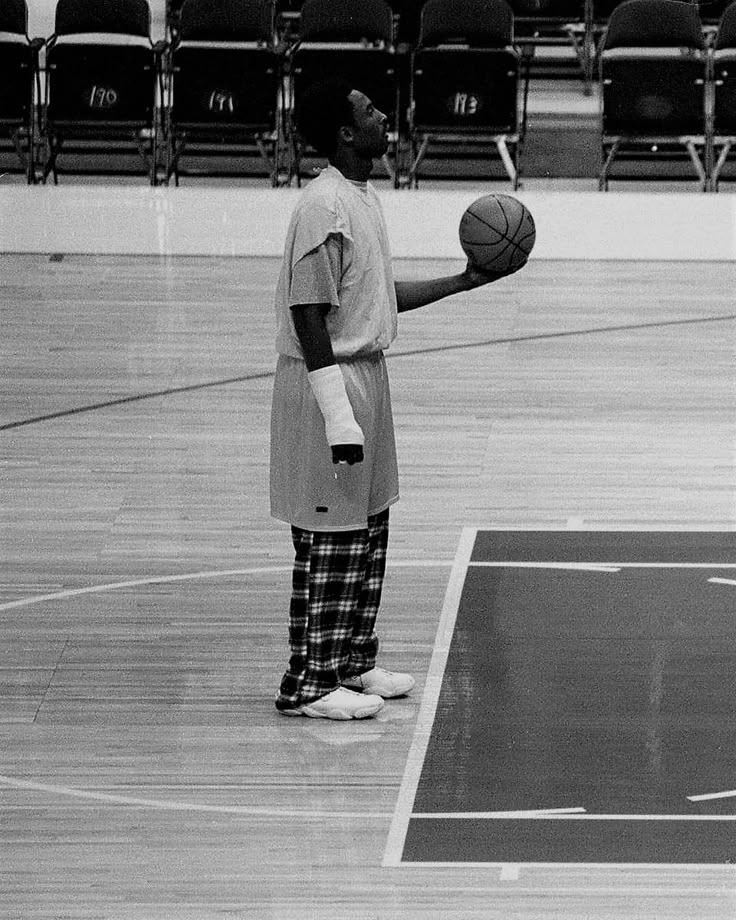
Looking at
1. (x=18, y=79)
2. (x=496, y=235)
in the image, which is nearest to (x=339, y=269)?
(x=496, y=235)

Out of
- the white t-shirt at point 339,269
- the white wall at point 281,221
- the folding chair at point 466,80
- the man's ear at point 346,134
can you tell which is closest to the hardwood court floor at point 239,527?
the white wall at point 281,221

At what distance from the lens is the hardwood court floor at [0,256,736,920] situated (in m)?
3.78

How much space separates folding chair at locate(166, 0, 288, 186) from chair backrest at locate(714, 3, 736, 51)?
315 centimetres

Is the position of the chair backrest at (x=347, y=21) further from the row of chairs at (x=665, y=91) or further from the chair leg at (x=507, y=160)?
the row of chairs at (x=665, y=91)

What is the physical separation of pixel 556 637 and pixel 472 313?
216 inches

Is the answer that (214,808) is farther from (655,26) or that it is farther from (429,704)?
(655,26)

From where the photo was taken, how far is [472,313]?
10617 mm

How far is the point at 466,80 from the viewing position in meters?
12.4

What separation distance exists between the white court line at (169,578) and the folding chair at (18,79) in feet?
23.9

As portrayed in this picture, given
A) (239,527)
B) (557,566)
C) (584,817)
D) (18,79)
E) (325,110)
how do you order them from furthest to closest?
(18,79) → (239,527) → (557,566) → (325,110) → (584,817)

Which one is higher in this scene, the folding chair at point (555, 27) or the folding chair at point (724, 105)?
the folding chair at point (555, 27)

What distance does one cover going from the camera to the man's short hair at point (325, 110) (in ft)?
14.6

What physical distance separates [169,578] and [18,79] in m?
7.56

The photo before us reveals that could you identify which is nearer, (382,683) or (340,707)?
(340,707)
